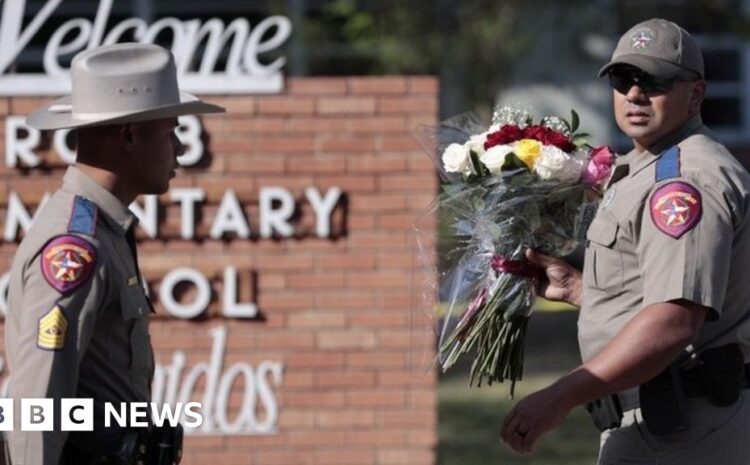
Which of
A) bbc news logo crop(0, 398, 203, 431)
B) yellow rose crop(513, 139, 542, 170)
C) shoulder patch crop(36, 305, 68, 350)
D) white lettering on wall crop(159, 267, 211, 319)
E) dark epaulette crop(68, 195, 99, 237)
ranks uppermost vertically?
yellow rose crop(513, 139, 542, 170)

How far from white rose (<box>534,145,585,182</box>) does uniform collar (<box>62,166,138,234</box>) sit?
118 cm

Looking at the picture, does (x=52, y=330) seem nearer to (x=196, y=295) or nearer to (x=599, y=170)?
(x=599, y=170)

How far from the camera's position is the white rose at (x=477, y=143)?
453 cm

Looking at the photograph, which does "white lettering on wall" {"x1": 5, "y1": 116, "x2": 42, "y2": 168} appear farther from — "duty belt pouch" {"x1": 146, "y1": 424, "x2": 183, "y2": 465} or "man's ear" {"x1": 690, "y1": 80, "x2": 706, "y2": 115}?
"man's ear" {"x1": 690, "y1": 80, "x2": 706, "y2": 115}

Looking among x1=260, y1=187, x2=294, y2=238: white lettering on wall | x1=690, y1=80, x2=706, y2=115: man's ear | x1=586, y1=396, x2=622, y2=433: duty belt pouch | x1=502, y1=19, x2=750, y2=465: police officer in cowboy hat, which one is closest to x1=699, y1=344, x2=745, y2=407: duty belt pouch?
x1=502, y1=19, x2=750, y2=465: police officer in cowboy hat

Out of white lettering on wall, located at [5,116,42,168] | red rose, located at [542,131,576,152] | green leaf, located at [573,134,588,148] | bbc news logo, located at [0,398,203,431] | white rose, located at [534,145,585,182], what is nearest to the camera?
bbc news logo, located at [0,398,203,431]

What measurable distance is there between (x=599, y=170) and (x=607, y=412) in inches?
27.1

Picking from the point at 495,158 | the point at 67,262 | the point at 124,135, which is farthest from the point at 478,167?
the point at 67,262

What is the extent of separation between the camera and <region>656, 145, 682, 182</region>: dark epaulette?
3.97 metres

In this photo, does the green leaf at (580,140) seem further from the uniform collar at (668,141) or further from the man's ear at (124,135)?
the man's ear at (124,135)

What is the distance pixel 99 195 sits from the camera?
392cm

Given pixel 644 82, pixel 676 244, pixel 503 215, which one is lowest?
pixel 676 244

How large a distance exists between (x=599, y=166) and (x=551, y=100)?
14799 millimetres

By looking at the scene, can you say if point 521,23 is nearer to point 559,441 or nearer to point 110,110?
point 559,441
